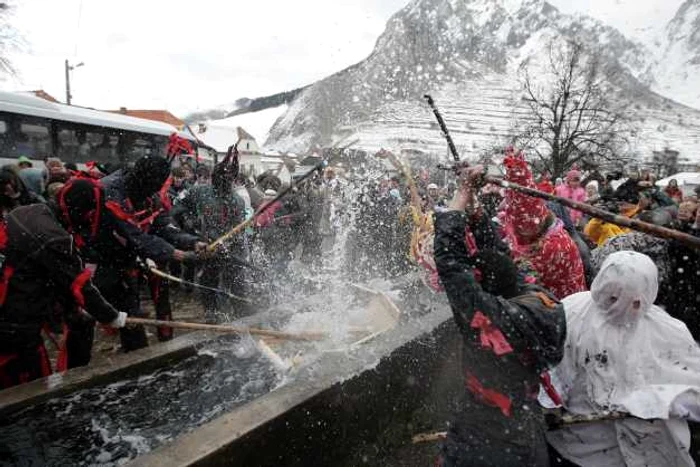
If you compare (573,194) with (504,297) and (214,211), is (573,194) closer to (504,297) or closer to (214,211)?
(214,211)

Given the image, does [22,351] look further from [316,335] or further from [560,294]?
[560,294]

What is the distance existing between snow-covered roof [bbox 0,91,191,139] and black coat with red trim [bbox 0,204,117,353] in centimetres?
1163

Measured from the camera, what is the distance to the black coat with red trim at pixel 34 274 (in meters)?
2.70

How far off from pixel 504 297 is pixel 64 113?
1454 cm

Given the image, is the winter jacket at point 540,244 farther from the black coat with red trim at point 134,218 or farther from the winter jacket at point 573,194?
the winter jacket at point 573,194

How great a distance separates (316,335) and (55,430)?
2100mm

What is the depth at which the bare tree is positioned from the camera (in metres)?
23.8

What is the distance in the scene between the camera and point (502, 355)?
1.87 metres

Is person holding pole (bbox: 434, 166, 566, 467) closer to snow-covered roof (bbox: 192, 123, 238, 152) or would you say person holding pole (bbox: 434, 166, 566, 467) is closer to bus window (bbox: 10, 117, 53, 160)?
bus window (bbox: 10, 117, 53, 160)

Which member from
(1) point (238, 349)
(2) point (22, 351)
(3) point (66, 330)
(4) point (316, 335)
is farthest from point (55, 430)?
(4) point (316, 335)

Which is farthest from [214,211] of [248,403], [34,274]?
[248,403]

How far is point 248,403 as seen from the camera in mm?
2576

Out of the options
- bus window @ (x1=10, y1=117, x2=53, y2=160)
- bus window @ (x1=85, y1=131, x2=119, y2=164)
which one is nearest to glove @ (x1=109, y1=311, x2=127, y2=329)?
bus window @ (x1=10, y1=117, x2=53, y2=160)

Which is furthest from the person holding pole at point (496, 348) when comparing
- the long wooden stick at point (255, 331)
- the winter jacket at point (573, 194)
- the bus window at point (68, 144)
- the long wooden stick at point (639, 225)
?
the bus window at point (68, 144)
